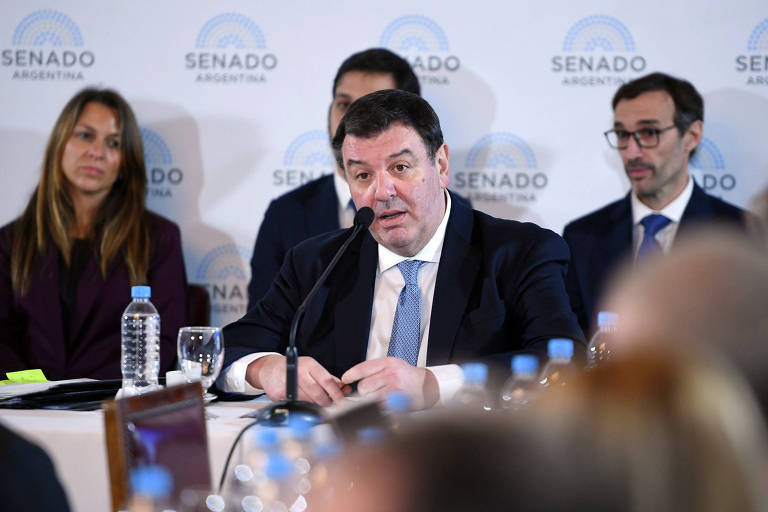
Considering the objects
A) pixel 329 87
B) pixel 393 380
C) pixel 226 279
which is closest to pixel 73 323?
pixel 226 279

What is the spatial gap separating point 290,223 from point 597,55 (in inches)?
65.7

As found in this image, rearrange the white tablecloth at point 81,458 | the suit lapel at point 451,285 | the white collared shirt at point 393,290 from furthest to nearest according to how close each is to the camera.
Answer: the white collared shirt at point 393,290
the suit lapel at point 451,285
the white tablecloth at point 81,458

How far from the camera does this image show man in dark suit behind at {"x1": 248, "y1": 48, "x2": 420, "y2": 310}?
4082mm

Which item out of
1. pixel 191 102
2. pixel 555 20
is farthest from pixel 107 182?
pixel 555 20

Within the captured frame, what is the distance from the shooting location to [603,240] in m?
4.08

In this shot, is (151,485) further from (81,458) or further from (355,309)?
(355,309)

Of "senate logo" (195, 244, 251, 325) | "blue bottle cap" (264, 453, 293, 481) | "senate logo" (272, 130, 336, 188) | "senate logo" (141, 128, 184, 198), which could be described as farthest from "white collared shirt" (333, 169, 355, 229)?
"blue bottle cap" (264, 453, 293, 481)

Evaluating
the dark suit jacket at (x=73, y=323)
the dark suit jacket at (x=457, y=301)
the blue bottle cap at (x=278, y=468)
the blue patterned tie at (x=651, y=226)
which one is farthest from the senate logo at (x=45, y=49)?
the blue bottle cap at (x=278, y=468)

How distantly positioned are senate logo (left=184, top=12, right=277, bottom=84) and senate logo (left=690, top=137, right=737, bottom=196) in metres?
2.09

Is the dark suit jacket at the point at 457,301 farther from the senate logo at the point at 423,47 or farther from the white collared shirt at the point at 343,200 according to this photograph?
the senate logo at the point at 423,47

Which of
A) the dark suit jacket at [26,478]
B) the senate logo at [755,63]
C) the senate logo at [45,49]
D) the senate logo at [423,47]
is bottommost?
the dark suit jacket at [26,478]

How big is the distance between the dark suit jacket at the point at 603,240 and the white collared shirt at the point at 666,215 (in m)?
0.02

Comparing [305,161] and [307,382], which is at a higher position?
[305,161]

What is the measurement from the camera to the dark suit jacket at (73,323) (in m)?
3.94
